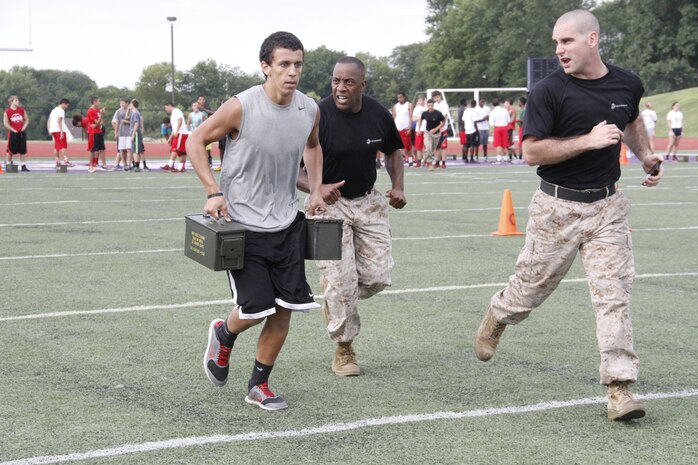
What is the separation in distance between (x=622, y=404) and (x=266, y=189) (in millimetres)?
2076

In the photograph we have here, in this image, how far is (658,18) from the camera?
8669 cm

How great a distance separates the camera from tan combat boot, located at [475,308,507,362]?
6246 mm

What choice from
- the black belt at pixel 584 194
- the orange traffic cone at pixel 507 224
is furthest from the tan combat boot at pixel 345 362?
the orange traffic cone at pixel 507 224

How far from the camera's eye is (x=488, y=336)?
6266 millimetres

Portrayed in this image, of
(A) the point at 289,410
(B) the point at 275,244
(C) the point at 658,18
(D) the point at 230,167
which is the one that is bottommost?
(A) the point at 289,410

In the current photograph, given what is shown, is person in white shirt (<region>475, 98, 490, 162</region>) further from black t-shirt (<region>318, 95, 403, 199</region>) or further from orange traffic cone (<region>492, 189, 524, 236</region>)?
black t-shirt (<region>318, 95, 403, 199</region>)

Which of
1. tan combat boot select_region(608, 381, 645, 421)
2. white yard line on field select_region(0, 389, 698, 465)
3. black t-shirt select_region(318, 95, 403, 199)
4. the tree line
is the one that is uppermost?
the tree line

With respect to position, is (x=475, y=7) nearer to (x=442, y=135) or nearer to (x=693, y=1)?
(x=693, y=1)

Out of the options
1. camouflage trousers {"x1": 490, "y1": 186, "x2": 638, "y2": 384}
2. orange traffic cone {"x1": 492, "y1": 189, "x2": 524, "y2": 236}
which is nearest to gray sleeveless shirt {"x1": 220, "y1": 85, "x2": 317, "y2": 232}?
camouflage trousers {"x1": 490, "y1": 186, "x2": 638, "y2": 384}

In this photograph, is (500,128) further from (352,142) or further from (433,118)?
(352,142)

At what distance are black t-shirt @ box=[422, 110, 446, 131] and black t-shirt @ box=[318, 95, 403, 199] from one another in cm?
2075

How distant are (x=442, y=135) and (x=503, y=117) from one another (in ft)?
13.9

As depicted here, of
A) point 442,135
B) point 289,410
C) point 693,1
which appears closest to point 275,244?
point 289,410

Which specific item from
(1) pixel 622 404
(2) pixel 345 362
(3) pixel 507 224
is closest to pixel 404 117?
(3) pixel 507 224
